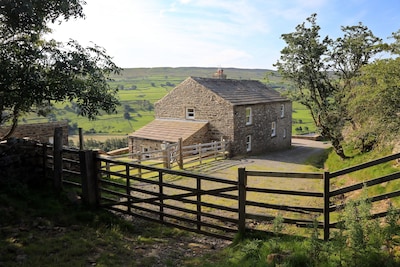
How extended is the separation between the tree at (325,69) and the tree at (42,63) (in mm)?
13719

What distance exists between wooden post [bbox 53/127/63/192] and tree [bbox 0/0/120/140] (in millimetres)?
959

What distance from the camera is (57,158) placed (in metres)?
9.10

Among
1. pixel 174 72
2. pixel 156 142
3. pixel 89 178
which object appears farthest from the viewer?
pixel 174 72

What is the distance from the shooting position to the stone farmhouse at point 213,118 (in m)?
24.9

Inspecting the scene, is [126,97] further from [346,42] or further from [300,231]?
[300,231]

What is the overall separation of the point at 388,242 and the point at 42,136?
68.2 ft

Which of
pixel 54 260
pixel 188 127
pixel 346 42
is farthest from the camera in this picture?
pixel 188 127

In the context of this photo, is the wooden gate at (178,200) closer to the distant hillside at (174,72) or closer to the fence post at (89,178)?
the fence post at (89,178)

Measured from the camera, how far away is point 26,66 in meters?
8.01

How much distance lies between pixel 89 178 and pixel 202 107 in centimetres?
1817

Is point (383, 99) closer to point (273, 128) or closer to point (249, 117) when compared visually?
point (249, 117)

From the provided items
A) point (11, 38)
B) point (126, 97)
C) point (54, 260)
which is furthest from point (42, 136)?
point (126, 97)

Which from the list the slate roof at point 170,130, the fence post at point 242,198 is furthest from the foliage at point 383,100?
the slate roof at point 170,130

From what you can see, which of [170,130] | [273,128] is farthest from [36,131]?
[273,128]
